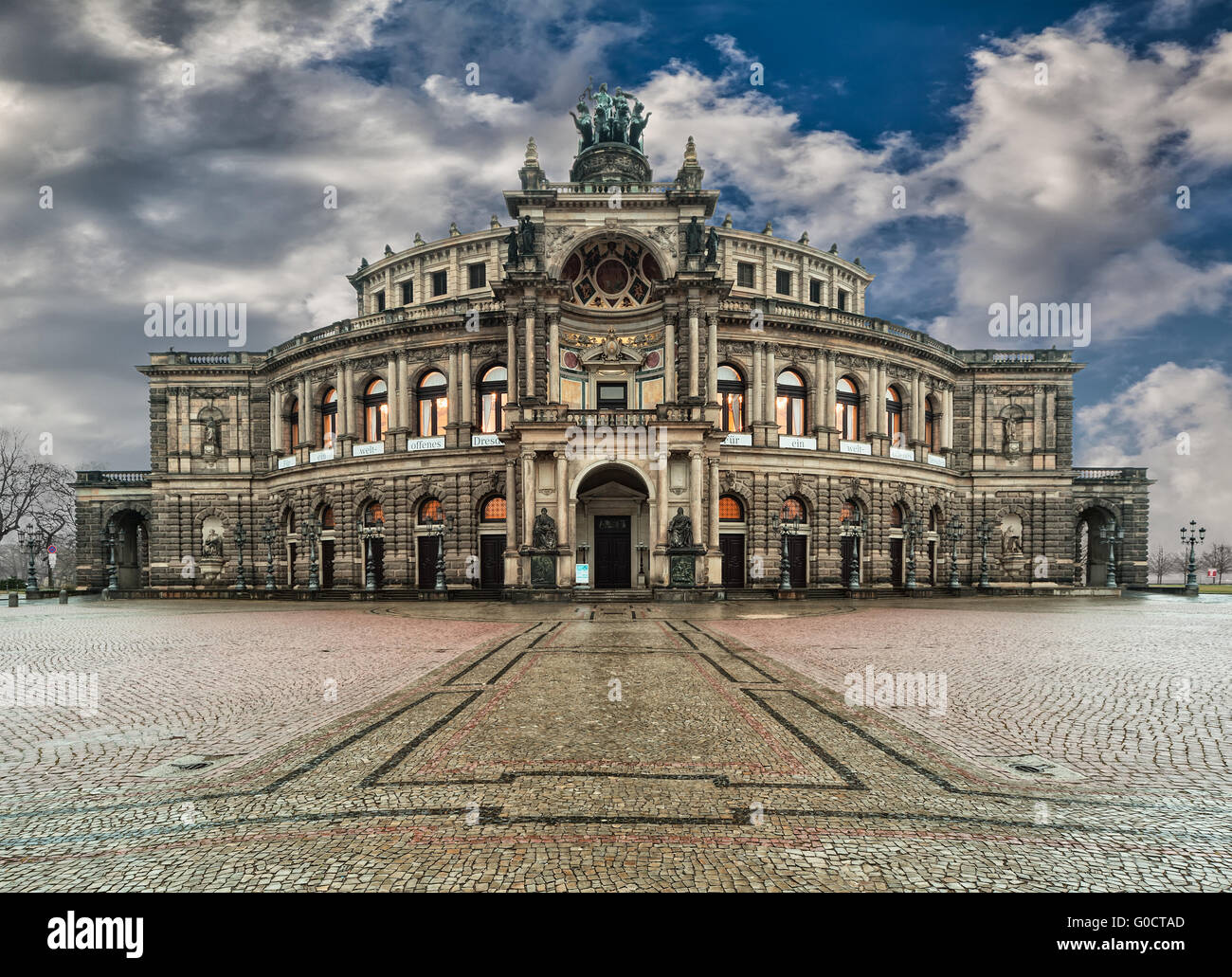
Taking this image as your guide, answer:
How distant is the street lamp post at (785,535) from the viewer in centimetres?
3197

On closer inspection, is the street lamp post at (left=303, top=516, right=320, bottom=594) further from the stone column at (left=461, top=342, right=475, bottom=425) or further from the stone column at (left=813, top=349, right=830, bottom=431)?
A: the stone column at (left=813, top=349, right=830, bottom=431)

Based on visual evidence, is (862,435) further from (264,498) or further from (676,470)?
(264,498)

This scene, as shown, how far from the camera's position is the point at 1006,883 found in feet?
13.3

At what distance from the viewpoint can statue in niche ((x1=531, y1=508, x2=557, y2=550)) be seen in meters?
29.0

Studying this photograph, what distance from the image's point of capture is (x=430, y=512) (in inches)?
1416

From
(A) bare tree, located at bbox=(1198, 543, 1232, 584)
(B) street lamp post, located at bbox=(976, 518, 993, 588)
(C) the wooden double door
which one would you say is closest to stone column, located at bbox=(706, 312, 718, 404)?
(C) the wooden double door

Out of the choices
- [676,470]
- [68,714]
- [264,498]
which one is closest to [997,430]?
[676,470]

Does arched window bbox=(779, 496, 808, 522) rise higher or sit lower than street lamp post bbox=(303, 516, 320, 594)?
higher

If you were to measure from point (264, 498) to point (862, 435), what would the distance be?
40851mm

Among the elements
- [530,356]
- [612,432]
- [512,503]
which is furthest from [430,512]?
[612,432]

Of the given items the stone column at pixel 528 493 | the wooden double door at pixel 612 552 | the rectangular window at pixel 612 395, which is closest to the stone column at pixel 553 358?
the stone column at pixel 528 493

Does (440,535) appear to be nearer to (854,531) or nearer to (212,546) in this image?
(212,546)

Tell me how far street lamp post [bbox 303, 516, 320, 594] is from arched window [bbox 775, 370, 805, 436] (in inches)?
1191

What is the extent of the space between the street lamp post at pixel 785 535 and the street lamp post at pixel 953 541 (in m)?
11.2
